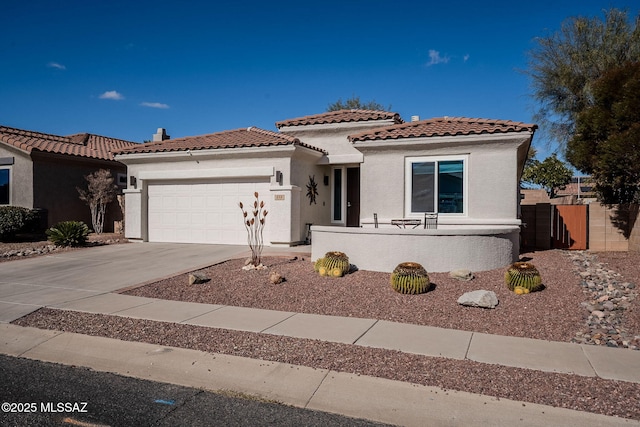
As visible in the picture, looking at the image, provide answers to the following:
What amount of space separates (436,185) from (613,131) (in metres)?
4.71

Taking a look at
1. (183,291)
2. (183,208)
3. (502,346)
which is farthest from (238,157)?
(502,346)

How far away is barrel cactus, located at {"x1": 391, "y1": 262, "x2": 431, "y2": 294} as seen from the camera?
8648 millimetres

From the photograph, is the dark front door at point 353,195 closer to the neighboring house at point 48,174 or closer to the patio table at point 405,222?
the patio table at point 405,222

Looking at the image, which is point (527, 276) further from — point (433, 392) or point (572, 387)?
point (433, 392)

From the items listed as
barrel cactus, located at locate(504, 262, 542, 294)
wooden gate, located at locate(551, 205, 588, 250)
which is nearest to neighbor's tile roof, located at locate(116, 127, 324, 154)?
barrel cactus, located at locate(504, 262, 542, 294)

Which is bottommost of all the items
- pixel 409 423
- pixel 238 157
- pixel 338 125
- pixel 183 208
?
pixel 409 423

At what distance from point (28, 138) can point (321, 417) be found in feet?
72.4

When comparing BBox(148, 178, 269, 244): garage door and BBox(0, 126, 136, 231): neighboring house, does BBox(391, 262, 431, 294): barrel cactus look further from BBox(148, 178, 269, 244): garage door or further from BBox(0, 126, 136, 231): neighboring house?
BBox(0, 126, 136, 231): neighboring house

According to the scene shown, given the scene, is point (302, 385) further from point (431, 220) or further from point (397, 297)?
point (431, 220)

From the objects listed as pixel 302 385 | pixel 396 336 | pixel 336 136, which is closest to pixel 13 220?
pixel 336 136

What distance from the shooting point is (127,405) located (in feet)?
14.6

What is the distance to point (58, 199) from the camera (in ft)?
64.8

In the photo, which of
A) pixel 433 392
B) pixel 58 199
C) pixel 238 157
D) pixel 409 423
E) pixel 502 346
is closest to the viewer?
pixel 409 423

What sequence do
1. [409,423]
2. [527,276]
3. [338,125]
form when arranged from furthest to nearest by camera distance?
[338,125] < [527,276] < [409,423]
